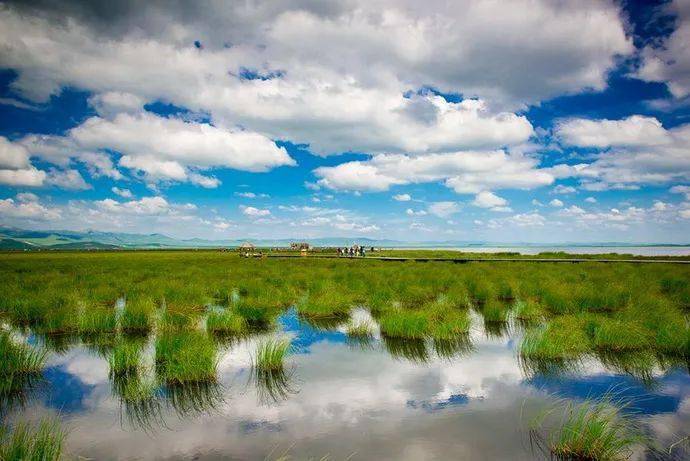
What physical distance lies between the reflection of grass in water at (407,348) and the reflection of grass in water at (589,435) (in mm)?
3915

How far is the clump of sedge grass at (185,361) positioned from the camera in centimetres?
848

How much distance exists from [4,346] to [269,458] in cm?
757

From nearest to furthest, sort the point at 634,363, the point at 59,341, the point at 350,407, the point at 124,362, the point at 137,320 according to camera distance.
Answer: the point at 350,407
the point at 124,362
the point at 634,363
the point at 59,341
the point at 137,320

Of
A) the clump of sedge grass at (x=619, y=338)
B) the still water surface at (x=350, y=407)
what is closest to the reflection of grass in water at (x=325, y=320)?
the still water surface at (x=350, y=407)

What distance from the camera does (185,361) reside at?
8680 millimetres

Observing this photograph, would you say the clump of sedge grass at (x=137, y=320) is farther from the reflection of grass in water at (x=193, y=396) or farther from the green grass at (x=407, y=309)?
the reflection of grass in water at (x=193, y=396)

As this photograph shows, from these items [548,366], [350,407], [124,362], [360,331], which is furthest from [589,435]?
[124,362]

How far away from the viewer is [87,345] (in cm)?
1176

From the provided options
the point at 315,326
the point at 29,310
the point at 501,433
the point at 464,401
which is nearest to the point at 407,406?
the point at 464,401

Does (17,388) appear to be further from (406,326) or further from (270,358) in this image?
(406,326)

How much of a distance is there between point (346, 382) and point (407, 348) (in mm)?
3156

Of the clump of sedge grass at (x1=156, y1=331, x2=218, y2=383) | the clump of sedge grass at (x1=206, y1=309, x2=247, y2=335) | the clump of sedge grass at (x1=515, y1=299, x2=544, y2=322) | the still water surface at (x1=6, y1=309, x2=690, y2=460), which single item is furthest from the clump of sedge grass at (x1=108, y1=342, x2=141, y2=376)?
the clump of sedge grass at (x1=515, y1=299, x2=544, y2=322)

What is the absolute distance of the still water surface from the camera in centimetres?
610

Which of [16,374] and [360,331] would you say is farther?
[360,331]
